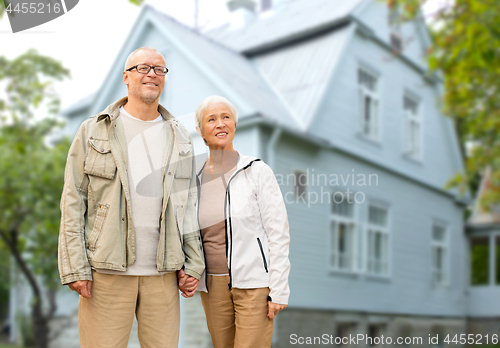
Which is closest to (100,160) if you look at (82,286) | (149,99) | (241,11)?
(149,99)

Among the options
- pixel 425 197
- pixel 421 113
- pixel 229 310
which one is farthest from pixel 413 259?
pixel 229 310

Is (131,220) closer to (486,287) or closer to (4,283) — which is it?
(486,287)

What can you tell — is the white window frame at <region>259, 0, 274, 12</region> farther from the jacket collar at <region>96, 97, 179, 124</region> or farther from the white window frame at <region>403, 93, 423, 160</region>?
the jacket collar at <region>96, 97, 179, 124</region>

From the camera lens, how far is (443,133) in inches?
708

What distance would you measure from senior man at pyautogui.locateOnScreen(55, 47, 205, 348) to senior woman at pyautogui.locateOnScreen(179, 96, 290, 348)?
0.43 ft

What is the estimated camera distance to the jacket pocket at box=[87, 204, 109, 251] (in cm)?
268

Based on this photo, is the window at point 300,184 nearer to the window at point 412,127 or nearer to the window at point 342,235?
the window at point 342,235

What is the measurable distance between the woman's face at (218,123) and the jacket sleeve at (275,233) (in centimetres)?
27

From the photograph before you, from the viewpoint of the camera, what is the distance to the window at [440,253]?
1689cm

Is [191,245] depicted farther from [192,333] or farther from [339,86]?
[339,86]

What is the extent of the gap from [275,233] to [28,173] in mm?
10643

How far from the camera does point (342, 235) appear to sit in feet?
42.5

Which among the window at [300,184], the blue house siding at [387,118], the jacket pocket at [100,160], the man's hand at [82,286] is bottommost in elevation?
the man's hand at [82,286]

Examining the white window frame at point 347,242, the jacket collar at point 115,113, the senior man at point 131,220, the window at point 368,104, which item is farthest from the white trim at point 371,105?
the senior man at point 131,220
